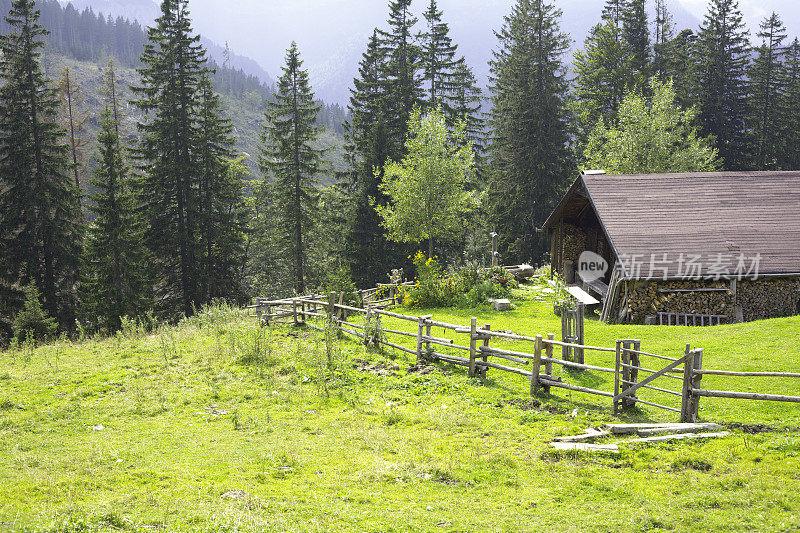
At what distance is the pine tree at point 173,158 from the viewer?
105ft

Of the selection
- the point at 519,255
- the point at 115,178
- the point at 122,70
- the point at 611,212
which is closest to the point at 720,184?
the point at 611,212

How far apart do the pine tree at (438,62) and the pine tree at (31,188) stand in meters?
24.4

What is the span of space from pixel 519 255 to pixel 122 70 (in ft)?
445

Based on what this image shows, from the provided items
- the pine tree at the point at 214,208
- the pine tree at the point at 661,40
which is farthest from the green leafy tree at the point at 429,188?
the pine tree at the point at 661,40

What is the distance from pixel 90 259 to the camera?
28297 mm

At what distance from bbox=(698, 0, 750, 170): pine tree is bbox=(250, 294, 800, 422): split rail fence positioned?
119ft

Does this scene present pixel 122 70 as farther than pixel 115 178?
Yes

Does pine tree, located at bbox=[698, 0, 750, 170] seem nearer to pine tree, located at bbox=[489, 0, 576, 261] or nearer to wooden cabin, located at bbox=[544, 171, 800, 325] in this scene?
pine tree, located at bbox=[489, 0, 576, 261]

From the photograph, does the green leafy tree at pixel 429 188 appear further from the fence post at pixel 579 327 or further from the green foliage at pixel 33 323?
the fence post at pixel 579 327

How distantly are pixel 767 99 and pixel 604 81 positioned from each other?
46.3ft

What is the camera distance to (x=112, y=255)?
27.7m

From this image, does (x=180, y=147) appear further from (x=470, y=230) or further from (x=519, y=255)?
(x=519, y=255)

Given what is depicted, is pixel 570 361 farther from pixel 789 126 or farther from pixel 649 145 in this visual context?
pixel 789 126

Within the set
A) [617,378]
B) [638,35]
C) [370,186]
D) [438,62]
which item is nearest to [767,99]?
[638,35]
